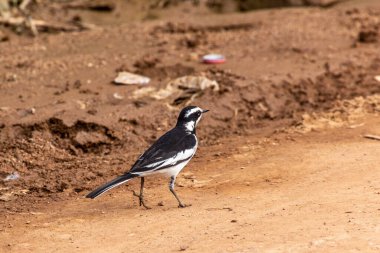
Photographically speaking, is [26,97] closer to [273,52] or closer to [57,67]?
[57,67]

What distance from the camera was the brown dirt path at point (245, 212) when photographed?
718 cm

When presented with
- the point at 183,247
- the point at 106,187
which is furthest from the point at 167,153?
the point at 183,247

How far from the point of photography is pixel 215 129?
11188 millimetres

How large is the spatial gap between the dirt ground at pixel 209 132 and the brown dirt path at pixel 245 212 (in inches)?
0.8

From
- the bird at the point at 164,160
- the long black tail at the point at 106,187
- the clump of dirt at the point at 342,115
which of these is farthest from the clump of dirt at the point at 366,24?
the long black tail at the point at 106,187

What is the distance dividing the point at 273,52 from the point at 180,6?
4206 mm

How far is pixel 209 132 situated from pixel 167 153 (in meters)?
2.66

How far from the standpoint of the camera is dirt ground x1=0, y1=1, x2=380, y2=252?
24.9 ft

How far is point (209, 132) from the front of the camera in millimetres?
11102

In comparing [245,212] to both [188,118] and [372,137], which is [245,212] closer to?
[188,118]

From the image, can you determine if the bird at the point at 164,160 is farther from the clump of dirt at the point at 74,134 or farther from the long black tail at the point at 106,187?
the clump of dirt at the point at 74,134

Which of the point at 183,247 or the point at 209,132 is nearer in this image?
the point at 183,247

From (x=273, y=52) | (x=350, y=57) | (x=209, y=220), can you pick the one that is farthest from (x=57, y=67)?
(x=209, y=220)

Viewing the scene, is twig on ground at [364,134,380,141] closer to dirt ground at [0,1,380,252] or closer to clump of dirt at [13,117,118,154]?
dirt ground at [0,1,380,252]
